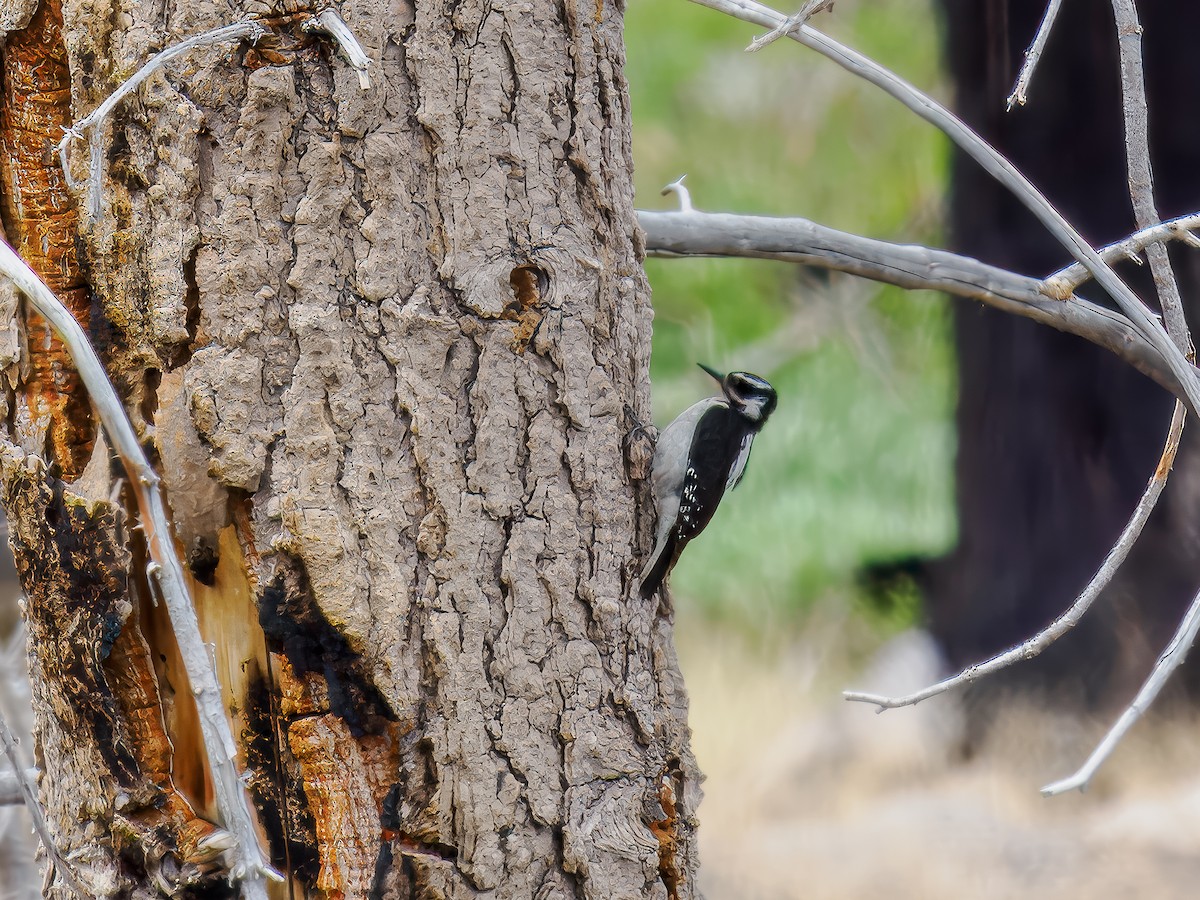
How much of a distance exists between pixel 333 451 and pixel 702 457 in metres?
1.21

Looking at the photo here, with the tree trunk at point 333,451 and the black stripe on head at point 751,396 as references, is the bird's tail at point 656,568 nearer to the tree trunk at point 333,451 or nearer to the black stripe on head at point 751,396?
the tree trunk at point 333,451

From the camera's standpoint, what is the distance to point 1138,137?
3.53 ft

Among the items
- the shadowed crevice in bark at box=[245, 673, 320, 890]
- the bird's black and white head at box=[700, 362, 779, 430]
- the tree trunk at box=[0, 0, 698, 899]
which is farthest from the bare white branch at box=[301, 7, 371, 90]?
the bird's black and white head at box=[700, 362, 779, 430]

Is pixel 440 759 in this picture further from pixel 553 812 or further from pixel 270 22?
pixel 270 22

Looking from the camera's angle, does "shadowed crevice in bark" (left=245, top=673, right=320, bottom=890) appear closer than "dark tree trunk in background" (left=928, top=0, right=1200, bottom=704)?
Yes

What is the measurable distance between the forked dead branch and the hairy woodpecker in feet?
1.40

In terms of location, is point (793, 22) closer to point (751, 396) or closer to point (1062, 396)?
point (751, 396)

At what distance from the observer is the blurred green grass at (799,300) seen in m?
3.73

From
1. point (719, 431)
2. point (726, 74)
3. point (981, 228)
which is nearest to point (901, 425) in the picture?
point (981, 228)

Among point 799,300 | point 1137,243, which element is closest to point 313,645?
point 1137,243

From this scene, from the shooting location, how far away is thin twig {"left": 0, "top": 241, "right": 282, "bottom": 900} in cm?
81

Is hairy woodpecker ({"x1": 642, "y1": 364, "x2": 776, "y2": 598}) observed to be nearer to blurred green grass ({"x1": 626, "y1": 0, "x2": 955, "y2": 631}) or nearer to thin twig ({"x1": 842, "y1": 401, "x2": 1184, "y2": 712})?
thin twig ({"x1": 842, "y1": 401, "x2": 1184, "y2": 712})

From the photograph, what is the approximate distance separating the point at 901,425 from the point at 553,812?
3207 mm

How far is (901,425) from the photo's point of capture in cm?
405
